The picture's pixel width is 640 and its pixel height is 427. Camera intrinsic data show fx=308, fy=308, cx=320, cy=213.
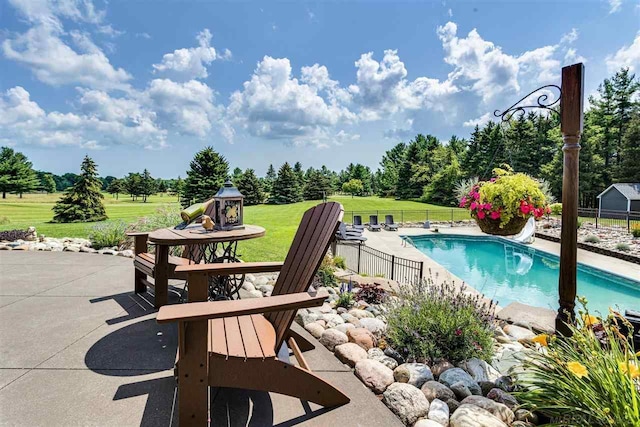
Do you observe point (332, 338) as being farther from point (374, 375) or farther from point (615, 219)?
point (615, 219)

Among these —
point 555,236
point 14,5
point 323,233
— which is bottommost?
point 555,236

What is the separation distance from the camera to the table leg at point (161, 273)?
3166 mm

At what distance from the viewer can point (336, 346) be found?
2453 mm

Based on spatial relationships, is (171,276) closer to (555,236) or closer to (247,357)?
(247,357)

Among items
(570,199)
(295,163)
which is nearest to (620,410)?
(570,199)

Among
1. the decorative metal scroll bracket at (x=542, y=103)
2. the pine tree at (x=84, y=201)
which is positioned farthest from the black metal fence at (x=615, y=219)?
the pine tree at (x=84, y=201)

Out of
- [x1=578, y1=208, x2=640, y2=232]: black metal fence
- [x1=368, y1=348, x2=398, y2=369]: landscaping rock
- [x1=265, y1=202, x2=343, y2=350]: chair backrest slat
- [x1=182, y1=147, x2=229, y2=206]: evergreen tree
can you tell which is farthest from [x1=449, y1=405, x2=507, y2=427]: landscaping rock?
[x1=182, y1=147, x2=229, y2=206]: evergreen tree

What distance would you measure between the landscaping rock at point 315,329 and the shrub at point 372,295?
1.20 metres

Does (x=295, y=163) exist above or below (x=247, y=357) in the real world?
above

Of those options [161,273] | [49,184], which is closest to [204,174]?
[49,184]

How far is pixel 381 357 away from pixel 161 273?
7.61ft

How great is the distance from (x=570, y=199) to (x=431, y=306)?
4.12 feet

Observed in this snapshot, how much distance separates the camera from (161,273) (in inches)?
125

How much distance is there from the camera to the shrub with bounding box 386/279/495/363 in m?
2.32
